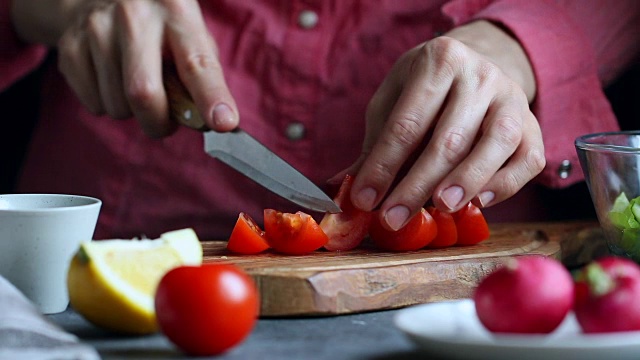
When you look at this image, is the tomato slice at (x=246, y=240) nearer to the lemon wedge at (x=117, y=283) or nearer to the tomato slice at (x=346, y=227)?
the tomato slice at (x=346, y=227)

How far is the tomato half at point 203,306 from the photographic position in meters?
0.97

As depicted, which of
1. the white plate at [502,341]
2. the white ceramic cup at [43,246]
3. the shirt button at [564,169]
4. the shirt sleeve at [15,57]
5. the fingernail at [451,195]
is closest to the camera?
the white plate at [502,341]

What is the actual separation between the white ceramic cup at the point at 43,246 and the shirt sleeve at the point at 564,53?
85 cm

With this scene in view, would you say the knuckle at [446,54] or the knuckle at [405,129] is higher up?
the knuckle at [446,54]

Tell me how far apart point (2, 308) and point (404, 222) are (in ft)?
1.99

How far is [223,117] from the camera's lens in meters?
1.44

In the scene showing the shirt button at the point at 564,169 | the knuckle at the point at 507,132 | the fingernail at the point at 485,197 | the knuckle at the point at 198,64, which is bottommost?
the shirt button at the point at 564,169

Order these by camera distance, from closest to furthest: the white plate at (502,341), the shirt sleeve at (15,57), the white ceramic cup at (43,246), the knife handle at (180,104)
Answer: the white plate at (502,341)
the white ceramic cup at (43,246)
the knife handle at (180,104)
the shirt sleeve at (15,57)

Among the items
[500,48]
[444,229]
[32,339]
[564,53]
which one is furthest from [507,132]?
[32,339]

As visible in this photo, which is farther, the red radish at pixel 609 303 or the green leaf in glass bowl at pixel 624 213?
Answer: the green leaf in glass bowl at pixel 624 213

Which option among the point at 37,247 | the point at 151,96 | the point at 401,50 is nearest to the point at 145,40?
the point at 151,96

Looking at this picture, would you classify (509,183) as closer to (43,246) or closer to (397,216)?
(397,216)

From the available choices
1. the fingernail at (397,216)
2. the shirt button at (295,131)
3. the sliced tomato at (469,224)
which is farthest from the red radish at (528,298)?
the shirt button at (295,131)

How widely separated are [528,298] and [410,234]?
0.53 meters
